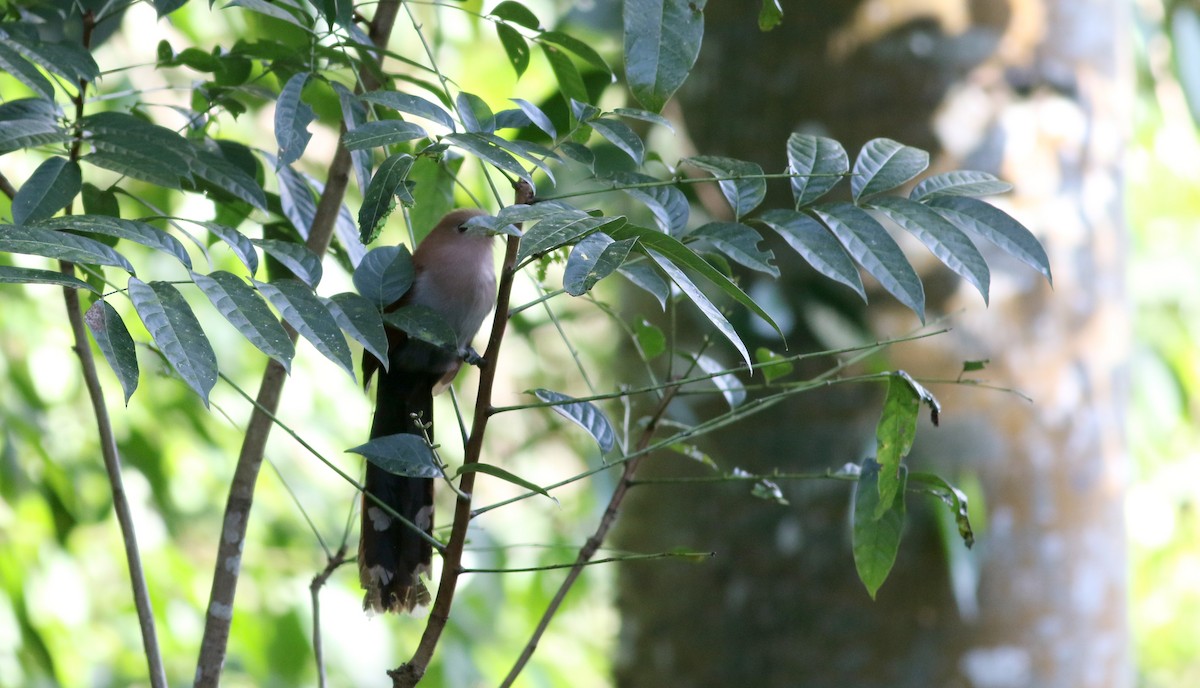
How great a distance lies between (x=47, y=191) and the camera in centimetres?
80

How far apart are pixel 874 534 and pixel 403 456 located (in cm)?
37

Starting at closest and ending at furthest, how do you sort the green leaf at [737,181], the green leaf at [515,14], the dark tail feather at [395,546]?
the green leaf at [737,181], the green leaf at [515,14], the dark tail feather at [395,546]

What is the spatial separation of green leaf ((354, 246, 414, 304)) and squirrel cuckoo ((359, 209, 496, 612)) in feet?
1.01

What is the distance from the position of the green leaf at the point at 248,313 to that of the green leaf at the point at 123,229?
22mm

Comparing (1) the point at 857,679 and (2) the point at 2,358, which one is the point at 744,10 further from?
(2) the point at 2,358

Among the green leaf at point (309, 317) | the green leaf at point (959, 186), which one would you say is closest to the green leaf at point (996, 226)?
the green leaf at point (959, 186)

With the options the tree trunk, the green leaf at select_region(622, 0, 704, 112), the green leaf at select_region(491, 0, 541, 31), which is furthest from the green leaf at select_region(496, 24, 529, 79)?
the tree trunk

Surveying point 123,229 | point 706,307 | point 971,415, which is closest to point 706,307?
point 706,307

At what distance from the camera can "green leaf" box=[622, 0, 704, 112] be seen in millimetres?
682

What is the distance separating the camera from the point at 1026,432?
2.01m

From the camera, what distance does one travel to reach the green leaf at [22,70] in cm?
81

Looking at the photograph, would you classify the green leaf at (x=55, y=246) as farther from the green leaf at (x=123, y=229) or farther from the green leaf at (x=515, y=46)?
the green leaf at (x=515, y=46)

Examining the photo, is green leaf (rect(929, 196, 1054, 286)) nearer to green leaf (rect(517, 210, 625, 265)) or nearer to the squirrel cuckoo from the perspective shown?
green leaf (rect(517, 210, 625, 265))

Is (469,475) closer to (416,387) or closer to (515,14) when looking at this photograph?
(515,14)
